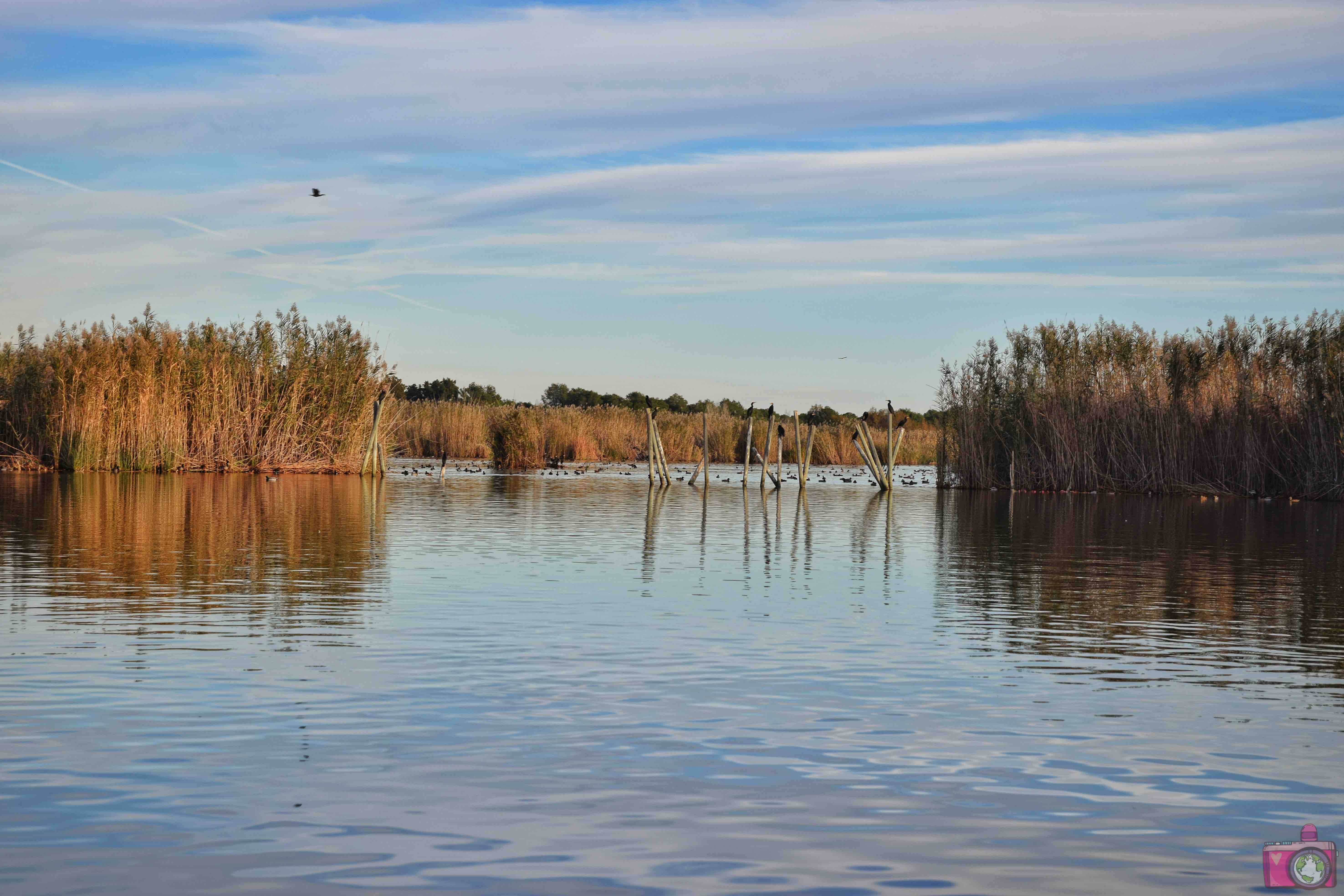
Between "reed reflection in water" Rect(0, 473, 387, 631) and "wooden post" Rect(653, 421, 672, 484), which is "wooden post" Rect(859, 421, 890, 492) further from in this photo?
"reed reflection in water" Rect(0, 473, 387, 631)

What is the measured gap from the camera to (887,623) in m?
11.1

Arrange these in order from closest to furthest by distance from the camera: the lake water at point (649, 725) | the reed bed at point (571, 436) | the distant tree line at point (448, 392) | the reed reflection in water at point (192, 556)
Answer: the lake water at point (649, 725), the reed reflection in water at point (192, 556), the reed bed at point (571, 436), the distant tree line at point (448, 392)

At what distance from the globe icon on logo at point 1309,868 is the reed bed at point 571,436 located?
160 feet

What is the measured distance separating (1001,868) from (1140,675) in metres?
4.53

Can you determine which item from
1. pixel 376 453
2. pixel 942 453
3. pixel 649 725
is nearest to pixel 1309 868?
pixel 649 725

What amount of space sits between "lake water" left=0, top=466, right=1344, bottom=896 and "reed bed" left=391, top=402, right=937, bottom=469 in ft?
124

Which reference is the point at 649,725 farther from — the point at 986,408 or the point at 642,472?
the point at 642,472

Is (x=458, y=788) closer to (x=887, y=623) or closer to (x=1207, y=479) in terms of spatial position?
(x=887, y=623)

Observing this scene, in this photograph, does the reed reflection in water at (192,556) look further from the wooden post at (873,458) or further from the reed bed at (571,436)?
the reed bed at (571,436)

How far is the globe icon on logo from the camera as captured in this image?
471 centimetres

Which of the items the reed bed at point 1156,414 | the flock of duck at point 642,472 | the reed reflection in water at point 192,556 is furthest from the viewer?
the flock of duck at point 642,472

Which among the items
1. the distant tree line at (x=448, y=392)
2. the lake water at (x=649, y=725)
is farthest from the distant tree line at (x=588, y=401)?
the lake water at (x=649, y=725)

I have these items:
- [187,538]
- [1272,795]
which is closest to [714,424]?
[187,538]

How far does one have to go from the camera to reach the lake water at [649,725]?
15.9 ft
